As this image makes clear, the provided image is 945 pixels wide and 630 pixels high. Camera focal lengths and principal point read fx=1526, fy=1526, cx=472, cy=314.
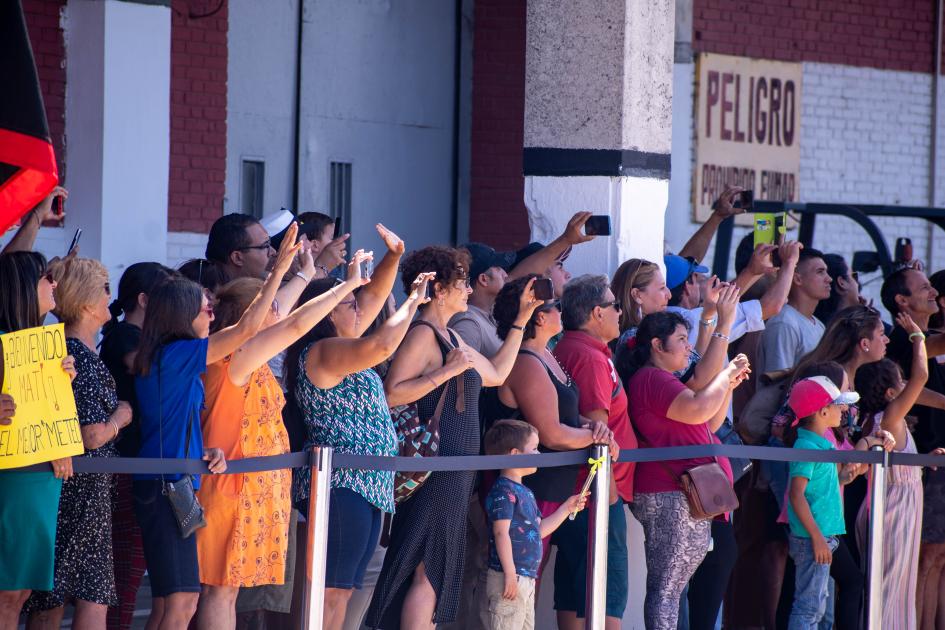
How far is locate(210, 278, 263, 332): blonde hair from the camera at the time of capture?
5.41 meters

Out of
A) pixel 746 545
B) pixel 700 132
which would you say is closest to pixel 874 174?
pixel 700 132

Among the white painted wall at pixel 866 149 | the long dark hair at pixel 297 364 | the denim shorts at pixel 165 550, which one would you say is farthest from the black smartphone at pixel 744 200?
the white painted wall at pixel 866 149

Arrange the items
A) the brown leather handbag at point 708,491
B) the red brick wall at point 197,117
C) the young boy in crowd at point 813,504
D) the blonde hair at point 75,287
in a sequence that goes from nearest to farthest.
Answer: the blonde hair at point 75,287, the brown leather handbag at point 708,491, the young boy in crowd at point 813,504, the red brick wall at point 197,117

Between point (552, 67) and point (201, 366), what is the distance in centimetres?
341

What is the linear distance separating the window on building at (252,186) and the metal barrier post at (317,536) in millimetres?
5551

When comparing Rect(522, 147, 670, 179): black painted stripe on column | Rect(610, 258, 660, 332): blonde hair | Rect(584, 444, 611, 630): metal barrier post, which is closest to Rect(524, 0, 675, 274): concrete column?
Rect(522, 147, 670, 179): black painted stripe on column

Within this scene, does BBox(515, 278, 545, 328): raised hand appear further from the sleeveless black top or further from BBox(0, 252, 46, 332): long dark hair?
BBox(0, 252, 46, 332): long dark hair

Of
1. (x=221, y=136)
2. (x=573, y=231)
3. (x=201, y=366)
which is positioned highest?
(x=221, y=136)

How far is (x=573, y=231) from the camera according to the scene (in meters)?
7.22

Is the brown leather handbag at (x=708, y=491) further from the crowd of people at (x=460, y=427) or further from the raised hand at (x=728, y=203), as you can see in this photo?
the raised hand at (x=728, y=203)

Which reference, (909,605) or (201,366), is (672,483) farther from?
(201,366)

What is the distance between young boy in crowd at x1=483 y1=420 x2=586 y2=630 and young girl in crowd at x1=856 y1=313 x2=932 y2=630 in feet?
6.11

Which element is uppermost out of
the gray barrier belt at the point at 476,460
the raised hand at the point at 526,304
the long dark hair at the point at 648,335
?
the raised hand at the point at 526,304

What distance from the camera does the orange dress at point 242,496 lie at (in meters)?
5.21
